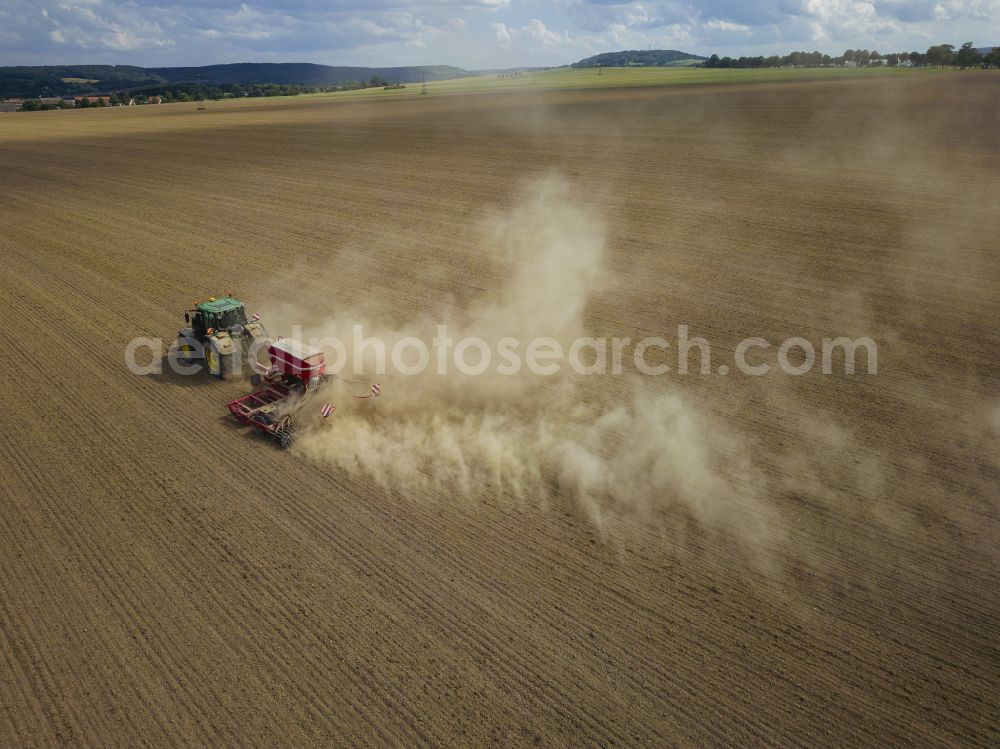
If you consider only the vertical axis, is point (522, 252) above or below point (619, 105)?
below

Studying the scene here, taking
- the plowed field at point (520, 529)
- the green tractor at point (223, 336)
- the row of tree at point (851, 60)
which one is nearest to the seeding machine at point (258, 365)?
the green tractor at point (223, 336)

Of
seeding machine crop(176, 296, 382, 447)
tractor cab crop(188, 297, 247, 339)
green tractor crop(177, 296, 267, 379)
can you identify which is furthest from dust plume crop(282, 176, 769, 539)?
tractor cab crop(188, 297, 247, 339)

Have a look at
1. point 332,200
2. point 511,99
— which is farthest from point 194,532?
point 511,99

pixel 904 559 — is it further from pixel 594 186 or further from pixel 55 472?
pixel 594 186

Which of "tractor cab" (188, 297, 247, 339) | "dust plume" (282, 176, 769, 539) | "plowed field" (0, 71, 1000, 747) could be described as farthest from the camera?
"tractor cab" (188, 297, 247, 339)

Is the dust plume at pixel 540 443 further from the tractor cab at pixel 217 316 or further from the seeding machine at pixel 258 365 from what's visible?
the tractor cab at pixel 217 316

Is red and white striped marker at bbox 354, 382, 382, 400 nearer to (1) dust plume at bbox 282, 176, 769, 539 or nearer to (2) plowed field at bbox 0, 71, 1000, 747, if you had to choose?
(1) dust plume at bbox 282, 176, 769, 539
